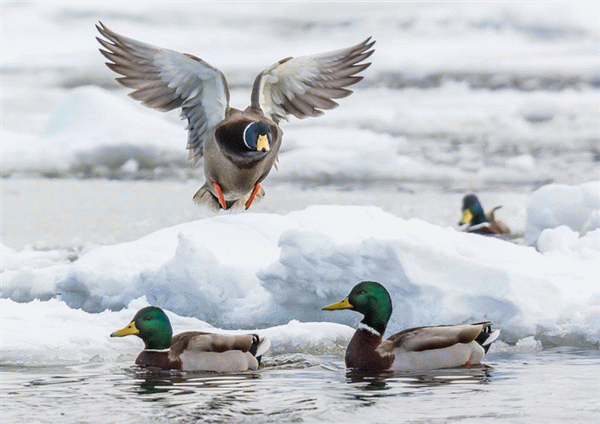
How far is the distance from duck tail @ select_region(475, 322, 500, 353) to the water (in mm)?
140

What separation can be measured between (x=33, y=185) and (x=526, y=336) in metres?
11.5

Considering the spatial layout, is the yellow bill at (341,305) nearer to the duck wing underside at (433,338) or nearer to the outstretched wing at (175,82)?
the duck wing underside at (433,338)

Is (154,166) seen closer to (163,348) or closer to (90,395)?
(163,348)

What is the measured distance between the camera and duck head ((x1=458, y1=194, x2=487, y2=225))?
17781 mm

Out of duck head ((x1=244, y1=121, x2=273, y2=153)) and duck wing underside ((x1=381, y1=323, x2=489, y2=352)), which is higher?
duck head ((x1=244, y1=121, x2=273, y2=153))

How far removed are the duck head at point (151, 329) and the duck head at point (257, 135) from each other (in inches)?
63.5

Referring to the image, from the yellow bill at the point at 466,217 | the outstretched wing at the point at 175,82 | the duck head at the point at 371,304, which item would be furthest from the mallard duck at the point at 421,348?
the yellow bill at the point at 466,217

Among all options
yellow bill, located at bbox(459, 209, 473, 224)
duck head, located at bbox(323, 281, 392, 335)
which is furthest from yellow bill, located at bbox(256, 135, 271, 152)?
yellow bill, located at bbox(459, 209, 473, 224)

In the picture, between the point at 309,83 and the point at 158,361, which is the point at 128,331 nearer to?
the point at 158,361

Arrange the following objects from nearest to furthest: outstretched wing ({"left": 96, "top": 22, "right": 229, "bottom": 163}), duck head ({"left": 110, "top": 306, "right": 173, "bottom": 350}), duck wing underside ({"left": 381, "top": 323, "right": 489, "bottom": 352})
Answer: outstretched wing ({"left": 96, "top": 22, "right": 229, "bottom": 163}) < duck wing underside ({"left": 381, "top": 323, "right": 489, "bottom": 352}) < duck head ({"left": 110, "top": 306, "right": 173, "bottom": 350})

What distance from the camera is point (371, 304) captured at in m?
8.89

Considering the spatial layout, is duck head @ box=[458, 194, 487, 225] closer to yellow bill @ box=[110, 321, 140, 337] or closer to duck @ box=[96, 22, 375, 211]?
duck @ box=[96, 22, 375, 211]

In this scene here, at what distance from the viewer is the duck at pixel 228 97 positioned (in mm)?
8172

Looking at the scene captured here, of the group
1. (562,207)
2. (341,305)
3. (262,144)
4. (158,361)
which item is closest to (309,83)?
(262,144)
